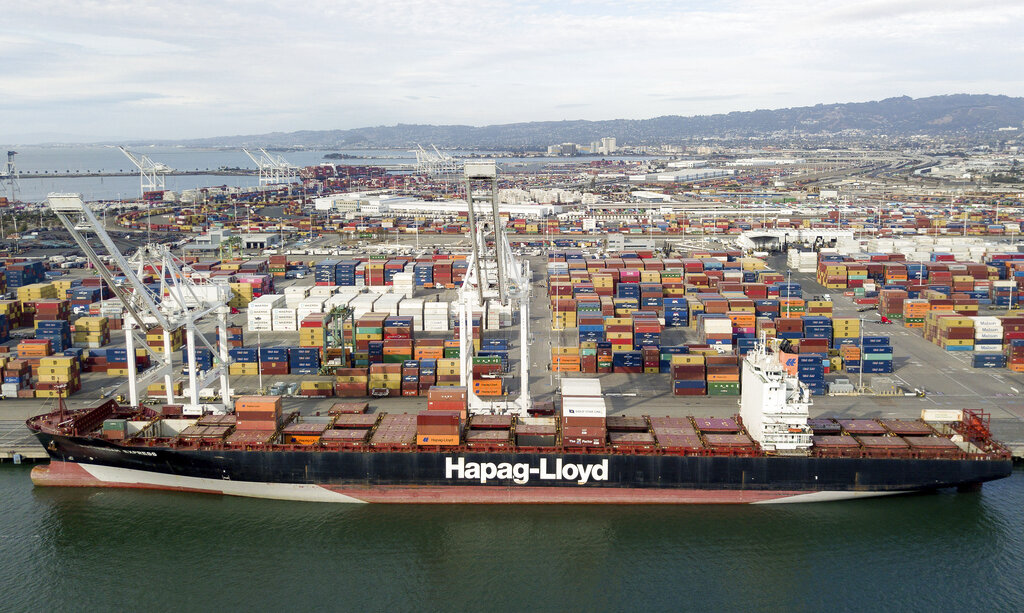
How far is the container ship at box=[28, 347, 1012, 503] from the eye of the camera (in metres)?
24.5

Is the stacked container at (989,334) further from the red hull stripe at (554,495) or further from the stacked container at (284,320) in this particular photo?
the stacked container at (284,320)

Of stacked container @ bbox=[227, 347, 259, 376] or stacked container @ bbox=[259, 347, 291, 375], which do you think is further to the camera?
stacked container @ bbox=[227, 347, 259, 376]

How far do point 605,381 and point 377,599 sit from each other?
17.2 metres

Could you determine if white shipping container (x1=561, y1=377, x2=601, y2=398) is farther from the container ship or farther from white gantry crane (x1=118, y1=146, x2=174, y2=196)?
white gantry crane (x1=118, y1=146, x2=174, y2=196)

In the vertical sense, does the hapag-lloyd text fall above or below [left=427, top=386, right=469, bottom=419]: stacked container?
below

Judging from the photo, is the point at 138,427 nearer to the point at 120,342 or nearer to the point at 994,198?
the point at 120,342

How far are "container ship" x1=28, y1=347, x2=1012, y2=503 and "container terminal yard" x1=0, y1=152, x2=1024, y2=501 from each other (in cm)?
28

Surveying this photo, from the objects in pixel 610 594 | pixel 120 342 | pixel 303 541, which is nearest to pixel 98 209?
pixel 120 342

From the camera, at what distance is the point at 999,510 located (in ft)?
78.6

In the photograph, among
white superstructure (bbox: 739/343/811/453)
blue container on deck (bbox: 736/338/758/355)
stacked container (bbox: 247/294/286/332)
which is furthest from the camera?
stacked container (bbox: 247/294/286/332)

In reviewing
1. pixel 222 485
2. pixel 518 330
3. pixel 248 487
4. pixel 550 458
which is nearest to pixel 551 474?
pixel 550 458

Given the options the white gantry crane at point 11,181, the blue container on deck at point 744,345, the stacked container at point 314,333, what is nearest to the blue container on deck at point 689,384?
the blue container on deck at point 744,345

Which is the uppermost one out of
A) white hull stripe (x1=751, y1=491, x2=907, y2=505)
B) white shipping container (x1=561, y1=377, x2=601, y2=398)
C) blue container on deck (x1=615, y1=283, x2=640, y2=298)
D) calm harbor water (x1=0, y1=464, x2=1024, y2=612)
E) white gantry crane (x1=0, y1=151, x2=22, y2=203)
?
white gantry crane (x1=0, y1=151, x2=22, y2=203)

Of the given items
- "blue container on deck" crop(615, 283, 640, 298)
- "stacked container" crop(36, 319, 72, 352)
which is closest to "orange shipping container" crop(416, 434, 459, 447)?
"stacked container" crop(36, 319, 72, 352)
